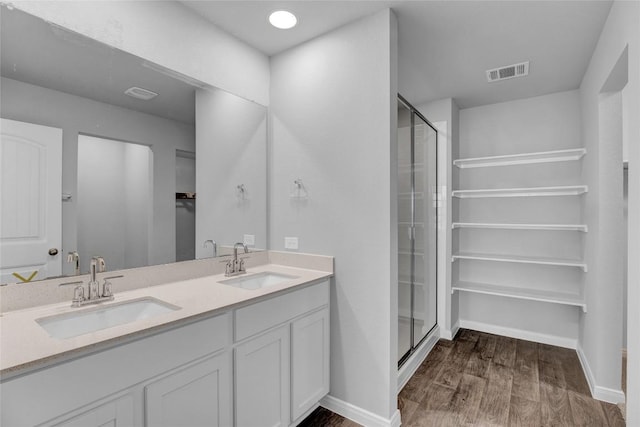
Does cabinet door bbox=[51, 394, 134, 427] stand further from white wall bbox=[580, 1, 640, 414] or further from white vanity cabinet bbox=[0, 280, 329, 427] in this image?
white wall bbox=[580, 1, 640, 414]

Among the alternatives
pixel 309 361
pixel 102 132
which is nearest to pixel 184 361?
pixel 309 361

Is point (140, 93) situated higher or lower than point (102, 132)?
higher

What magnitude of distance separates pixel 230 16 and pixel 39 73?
109cm

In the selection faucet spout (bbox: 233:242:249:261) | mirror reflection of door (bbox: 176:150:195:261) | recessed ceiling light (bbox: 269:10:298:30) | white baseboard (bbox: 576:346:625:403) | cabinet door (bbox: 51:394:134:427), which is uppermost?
recessed ceiling light (bbox: 269:10:298:30)

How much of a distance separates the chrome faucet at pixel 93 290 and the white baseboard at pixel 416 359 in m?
2.04

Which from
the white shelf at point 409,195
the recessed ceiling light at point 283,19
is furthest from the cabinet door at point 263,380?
the recessed ceiling light at point 283,19

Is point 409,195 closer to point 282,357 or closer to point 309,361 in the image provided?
point 309,361

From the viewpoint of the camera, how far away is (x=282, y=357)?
1.75m

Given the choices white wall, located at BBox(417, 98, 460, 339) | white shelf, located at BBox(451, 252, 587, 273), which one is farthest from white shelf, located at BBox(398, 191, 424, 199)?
white shelf, located at BBox(451, 252, 587, 273)

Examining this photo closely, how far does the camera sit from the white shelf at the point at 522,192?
9.43 feet

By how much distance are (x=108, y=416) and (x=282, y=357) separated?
0.85 m

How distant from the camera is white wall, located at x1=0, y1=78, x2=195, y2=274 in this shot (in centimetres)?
142

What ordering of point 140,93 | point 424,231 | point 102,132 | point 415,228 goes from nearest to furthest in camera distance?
point 102,132, point 140,93, point 415,228, point 424,231

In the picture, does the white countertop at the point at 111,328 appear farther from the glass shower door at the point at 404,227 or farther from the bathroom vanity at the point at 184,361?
the glass shower door at the point at 404,227
